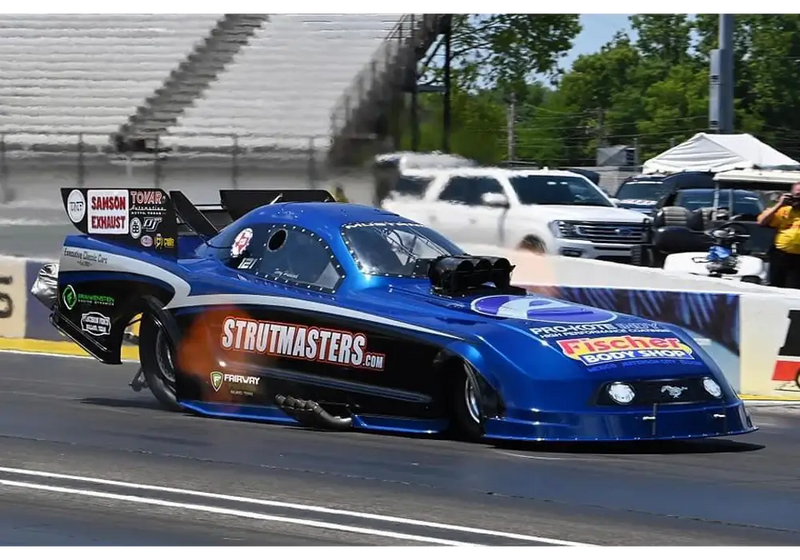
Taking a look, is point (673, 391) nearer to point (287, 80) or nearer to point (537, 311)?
point (537, 311)

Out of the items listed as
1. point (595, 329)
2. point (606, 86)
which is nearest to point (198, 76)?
point (595, 329)

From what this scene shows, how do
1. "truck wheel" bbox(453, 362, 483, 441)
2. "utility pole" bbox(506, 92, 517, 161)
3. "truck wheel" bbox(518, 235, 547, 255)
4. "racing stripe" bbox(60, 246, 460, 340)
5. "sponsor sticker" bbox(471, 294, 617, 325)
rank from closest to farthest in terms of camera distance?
"truck wheel" bbox(453, 362, 483, 441)
"sponsor sticker" bbox(471, 294, 617, 325)
"racing stripe" bbox(60, 246, 460, 340)
"truck wheel" bbox(518, 235, 547, 255)
"utility pole" bbox(506, 92, 517, 161)

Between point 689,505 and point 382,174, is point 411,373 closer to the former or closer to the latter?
point 689,505

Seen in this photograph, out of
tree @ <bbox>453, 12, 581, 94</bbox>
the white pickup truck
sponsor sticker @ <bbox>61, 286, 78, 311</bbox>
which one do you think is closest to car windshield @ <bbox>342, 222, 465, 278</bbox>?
sponsor sticker @ <bbox>61, 286, 78, 311</bbox>

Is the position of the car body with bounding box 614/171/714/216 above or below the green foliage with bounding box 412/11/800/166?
below

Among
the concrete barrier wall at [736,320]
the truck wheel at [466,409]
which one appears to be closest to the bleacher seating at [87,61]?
the concrete barrier wall at [736,320]

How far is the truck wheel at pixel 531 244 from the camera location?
21.3 m

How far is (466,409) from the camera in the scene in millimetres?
8789

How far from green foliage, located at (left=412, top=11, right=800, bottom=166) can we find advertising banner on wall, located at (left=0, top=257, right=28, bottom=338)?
7554 millimetres

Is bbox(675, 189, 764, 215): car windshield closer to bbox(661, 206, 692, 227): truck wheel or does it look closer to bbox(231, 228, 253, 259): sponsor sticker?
bbox(661, 206, 692, 227): truck wheel

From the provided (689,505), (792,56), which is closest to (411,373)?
A: (689,505)

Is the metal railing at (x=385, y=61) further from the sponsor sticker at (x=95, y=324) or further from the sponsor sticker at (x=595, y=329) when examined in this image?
A: the sponsor sticker at (x=595, y=329)

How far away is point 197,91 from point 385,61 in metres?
4.23

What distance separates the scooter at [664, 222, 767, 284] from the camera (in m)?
16.9
